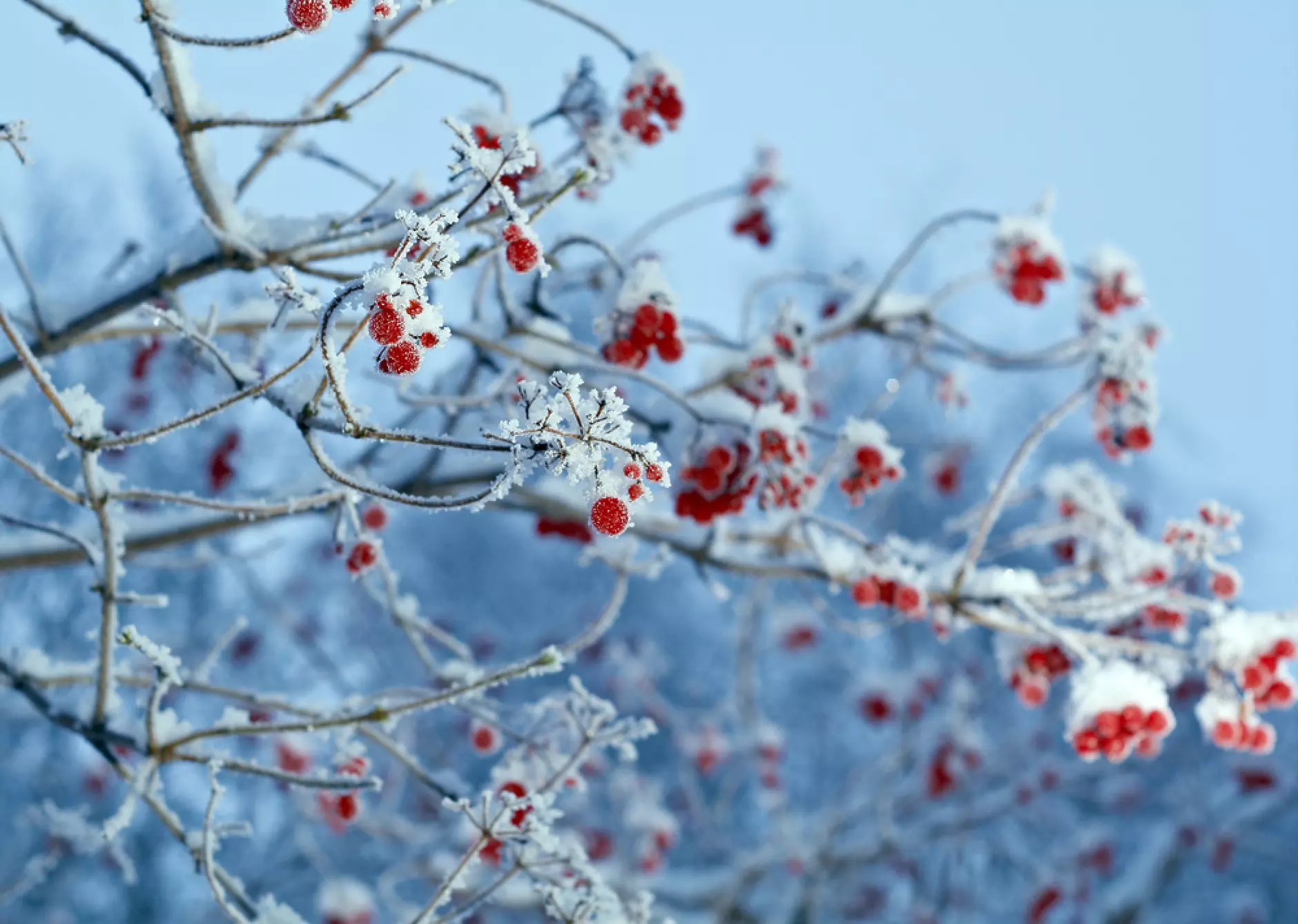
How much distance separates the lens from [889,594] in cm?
261

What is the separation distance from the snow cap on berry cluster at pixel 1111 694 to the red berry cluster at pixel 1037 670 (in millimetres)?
271

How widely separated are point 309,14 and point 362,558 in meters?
1.16

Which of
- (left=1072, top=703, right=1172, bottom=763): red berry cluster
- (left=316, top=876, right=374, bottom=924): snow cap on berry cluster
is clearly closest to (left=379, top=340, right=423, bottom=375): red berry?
(left=1072, top=703, right=1172, bottom=763): red berry cluster

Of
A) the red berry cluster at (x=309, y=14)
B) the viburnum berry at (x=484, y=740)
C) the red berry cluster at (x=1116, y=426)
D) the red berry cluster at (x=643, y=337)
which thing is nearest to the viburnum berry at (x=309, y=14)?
the red berry cluster at (x=309, y=14)

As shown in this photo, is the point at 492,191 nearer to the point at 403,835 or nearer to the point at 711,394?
the point at 711,394

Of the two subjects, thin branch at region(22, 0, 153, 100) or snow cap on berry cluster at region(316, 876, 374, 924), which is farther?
snow cap on berry cluster at region(316, 876, 374, 924)

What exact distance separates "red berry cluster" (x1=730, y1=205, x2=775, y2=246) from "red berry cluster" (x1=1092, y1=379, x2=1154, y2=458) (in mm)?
1406

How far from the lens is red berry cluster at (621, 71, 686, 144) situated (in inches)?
103

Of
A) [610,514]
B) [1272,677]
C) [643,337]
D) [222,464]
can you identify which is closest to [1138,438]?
[1272,677]

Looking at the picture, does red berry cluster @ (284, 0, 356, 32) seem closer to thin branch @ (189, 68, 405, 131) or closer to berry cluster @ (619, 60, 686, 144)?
thin branch @ (189, 68, 405, 131)

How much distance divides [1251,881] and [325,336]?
12.4 m

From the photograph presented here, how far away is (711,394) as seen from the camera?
8.79 ft

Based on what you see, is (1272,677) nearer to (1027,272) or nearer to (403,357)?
(1027,272)

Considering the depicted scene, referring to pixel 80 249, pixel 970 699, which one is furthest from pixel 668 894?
pixel 80 249
